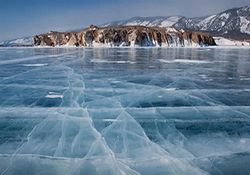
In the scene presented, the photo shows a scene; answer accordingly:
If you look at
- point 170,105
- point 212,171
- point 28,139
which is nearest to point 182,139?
point 212,171

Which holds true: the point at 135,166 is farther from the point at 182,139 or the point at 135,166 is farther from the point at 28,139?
the point at 28,139

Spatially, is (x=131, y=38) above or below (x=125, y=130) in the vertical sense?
above

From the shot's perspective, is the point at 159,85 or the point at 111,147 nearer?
the point at 111,147

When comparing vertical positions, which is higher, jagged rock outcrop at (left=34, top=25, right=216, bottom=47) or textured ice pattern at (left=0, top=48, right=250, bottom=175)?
jagged rock outcrop at (left=34, top=25, right=216, bottom=47)

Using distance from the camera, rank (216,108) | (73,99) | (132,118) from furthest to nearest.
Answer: (73,99), (216,108), (132,118)

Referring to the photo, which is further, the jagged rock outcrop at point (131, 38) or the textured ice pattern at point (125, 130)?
the jagged rock outcrop at point (131, 38)

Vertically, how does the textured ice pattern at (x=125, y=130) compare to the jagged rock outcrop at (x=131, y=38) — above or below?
below

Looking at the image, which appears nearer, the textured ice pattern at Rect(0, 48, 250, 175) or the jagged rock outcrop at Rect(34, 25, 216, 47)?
the textured ice pattern at Rect(0, 48, 250, 175)

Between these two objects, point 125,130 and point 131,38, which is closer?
point 125,130
